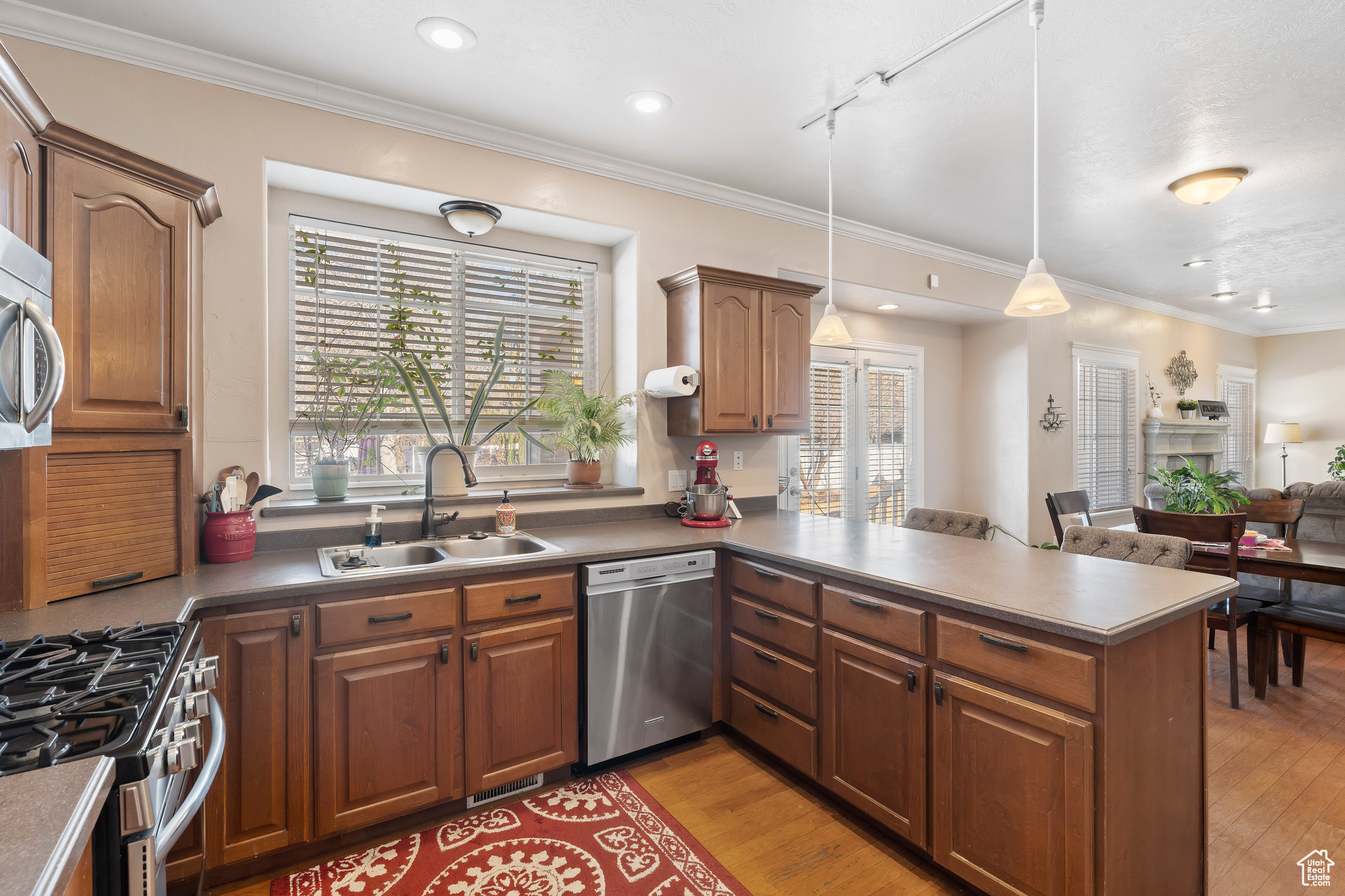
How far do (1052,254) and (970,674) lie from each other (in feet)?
13.8

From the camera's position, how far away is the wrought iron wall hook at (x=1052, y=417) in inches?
208

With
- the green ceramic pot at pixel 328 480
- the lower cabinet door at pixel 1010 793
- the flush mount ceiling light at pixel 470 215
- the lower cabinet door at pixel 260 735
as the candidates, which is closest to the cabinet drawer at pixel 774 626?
the lower cabinet door at pixel 1010 793

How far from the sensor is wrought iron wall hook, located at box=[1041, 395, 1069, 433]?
17.3 feet

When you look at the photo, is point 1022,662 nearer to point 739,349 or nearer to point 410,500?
point 739,349

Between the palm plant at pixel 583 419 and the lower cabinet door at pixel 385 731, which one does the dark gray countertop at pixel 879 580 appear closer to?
the lower cabinet door at pixel 385 731

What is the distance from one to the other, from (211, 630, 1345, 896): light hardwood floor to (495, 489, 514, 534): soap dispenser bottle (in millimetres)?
1121

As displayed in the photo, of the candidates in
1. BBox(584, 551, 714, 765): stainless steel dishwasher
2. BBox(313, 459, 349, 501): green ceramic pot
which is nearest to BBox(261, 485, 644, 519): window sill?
BBox(313, 459, 349, 501): green ceramic pot

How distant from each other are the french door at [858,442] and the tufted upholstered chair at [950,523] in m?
1.30

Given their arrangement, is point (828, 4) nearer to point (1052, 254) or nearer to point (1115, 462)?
point (1052, 254)

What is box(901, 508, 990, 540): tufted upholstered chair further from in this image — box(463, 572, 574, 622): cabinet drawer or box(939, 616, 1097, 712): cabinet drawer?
box(463, 572, 574, 622): cabinet drawer

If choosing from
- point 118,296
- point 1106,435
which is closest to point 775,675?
point 118,296

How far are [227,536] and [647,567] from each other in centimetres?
147

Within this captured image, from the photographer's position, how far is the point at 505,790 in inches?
92.4

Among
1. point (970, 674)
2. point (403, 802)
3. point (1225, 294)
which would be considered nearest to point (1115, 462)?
point (1225, 294)
